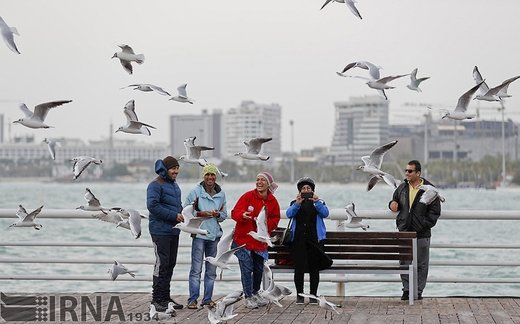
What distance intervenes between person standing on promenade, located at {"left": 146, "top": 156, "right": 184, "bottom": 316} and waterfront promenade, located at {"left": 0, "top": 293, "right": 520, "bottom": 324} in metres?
0.26

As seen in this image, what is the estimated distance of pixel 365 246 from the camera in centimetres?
1191

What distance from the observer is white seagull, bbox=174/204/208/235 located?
11.0m

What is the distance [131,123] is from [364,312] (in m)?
2.82

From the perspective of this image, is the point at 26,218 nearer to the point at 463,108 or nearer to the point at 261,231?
the point at 261,231

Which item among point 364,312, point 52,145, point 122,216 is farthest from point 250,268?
point 52,145

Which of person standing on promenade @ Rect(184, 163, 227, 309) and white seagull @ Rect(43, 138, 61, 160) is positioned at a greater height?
white seagull @ Rect(43, 138, 61, 160)

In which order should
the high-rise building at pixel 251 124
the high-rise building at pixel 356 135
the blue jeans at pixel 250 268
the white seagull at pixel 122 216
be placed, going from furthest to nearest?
the high-rise building at pixel 356 135 < the high-rise building at pixel 251 124 < the blue jeans at pixel 250 268 < the white seagull at pixel 122 216

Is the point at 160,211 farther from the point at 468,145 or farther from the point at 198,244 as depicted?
the point at 468,145

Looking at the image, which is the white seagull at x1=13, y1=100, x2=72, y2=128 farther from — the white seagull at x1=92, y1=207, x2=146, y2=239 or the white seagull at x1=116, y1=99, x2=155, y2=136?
the white seagull at x1=92, y1=207, x2=146, y2=239

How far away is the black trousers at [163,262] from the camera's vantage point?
11.2 m

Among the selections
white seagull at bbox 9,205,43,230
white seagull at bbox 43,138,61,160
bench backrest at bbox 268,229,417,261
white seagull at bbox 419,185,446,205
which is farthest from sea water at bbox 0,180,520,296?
white seagull at bbox 419,185,446,205

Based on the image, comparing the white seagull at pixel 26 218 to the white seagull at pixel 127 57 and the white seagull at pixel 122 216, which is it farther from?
the white seagull at pixel 127 57

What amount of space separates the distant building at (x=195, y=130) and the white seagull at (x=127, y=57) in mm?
60687

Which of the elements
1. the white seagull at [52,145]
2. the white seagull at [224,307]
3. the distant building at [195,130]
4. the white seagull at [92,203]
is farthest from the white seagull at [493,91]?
the distant building at [195,130]
